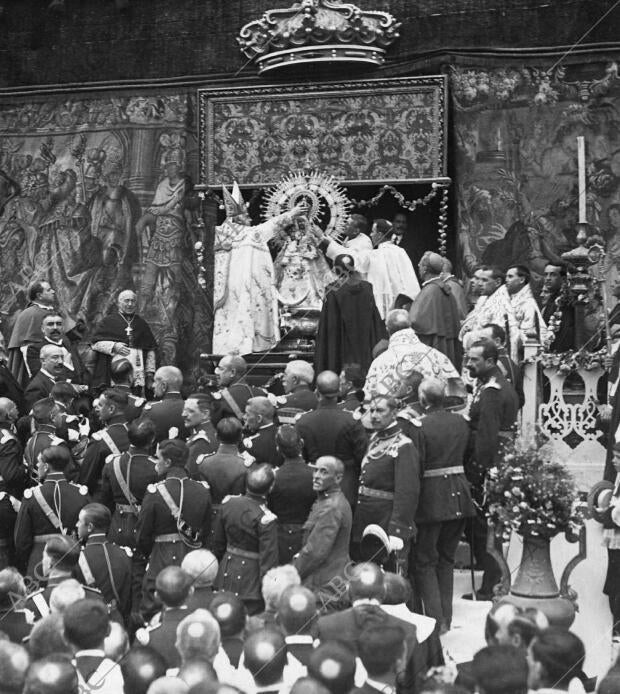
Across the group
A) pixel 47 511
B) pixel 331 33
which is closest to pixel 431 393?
pixel 47 511

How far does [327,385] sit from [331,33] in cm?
884

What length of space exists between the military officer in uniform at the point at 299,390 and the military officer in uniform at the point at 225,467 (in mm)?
1271

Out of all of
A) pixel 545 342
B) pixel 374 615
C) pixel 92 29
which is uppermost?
pixel 92 29

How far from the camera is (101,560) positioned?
7.73 m

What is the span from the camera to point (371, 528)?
26.9 feet

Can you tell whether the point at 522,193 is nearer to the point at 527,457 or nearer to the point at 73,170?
the point at 73,170

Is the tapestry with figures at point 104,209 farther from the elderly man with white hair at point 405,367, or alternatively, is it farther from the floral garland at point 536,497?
the floral garland at point 536,497

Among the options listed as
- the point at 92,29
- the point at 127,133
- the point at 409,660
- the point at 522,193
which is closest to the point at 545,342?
the point at 522,193

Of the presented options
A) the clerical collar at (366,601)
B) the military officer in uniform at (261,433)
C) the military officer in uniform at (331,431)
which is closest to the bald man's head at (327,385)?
the military officer in uniform at (331,431)

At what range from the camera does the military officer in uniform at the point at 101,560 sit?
7.65 m

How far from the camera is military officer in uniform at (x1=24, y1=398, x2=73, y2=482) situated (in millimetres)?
9594

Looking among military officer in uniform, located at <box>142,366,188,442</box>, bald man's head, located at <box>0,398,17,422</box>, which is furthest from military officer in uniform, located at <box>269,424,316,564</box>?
bald man's head, located at <box>0,398,17,422</box>

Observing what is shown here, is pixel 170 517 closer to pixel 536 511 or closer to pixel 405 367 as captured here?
pixel 536 511

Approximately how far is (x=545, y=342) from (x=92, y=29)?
9042 millimetres
